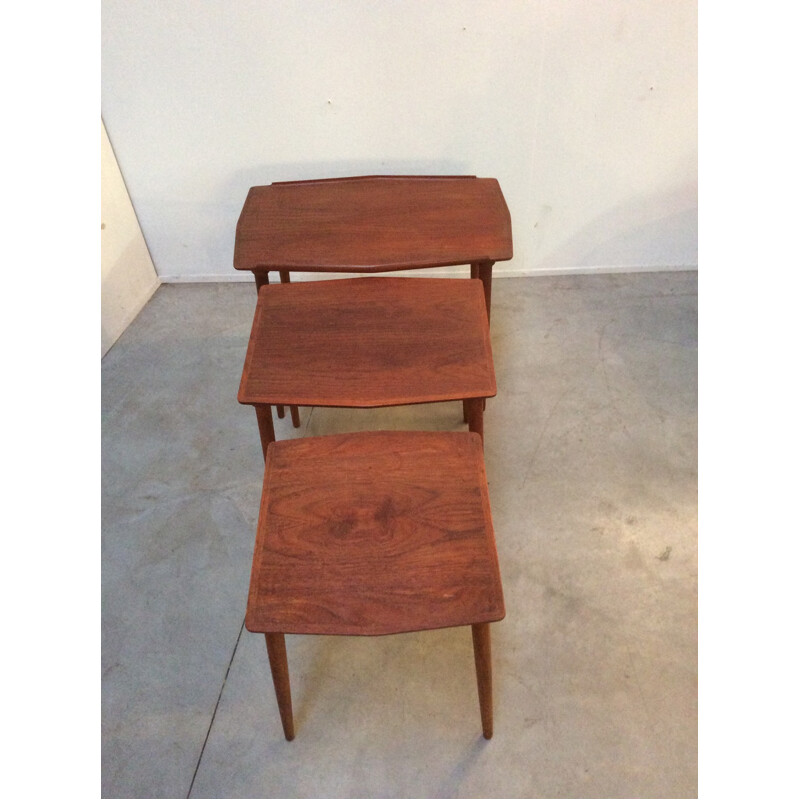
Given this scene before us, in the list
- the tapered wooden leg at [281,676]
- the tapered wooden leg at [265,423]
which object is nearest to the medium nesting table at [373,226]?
the tapered wooden leg at [265,423]

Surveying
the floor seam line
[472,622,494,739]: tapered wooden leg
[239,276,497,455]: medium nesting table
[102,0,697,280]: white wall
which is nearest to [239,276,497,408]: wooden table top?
[239,276,497,455]: medium nesting table

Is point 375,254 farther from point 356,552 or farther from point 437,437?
point 356,552

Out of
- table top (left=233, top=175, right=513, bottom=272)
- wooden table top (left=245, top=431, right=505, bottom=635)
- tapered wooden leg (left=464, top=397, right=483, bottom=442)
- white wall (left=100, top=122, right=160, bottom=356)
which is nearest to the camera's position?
wooden table top (left=245, top=431, right=505, bottom=635)

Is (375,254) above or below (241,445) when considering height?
above

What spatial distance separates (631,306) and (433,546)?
176 centimetres

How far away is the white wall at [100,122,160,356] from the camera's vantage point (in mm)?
2471

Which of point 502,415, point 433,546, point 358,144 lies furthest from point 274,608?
point 358,144

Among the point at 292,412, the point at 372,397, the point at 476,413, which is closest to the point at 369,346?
the point at 372,397

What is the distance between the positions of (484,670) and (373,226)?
4.06ft

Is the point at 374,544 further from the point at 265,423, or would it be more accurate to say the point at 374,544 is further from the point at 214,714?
the point at 214,714

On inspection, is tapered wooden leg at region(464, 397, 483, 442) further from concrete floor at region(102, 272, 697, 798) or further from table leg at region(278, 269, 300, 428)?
table leg at region(278, 269, 300, 428)

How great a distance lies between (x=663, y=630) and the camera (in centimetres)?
162

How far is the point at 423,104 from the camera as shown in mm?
2285

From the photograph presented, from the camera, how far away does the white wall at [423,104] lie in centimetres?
211
